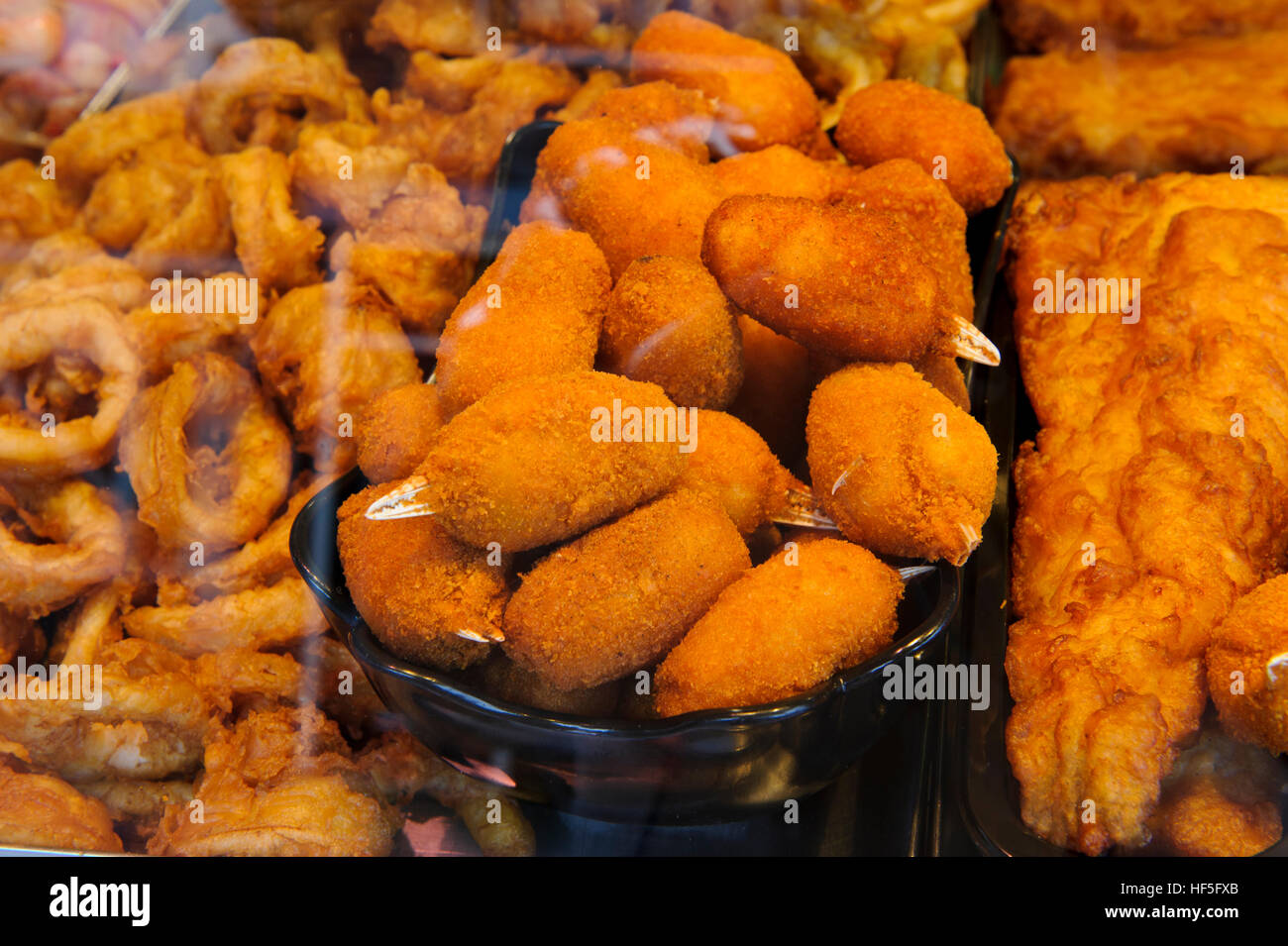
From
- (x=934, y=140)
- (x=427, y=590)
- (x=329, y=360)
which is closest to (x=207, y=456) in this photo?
(x=329, y=360)

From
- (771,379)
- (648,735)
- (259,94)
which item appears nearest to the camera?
(648,735)

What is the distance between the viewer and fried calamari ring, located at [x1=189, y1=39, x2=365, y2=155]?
2.91 m

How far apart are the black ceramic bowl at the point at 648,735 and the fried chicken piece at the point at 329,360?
60 cm

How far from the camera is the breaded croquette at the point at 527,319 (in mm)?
1861

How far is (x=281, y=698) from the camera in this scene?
2.12 m

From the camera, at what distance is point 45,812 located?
1814mm

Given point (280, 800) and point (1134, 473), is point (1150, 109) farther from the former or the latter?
point (280, 800)

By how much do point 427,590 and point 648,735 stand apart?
0.43 metres

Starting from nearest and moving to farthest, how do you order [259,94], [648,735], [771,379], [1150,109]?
[648,735]
[771,379]
[259,94]
[1150,109]

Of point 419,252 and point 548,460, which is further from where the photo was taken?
point 419,252

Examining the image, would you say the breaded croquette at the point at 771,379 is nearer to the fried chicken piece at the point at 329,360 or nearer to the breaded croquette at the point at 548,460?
the breaded croquette at the point at 548,460

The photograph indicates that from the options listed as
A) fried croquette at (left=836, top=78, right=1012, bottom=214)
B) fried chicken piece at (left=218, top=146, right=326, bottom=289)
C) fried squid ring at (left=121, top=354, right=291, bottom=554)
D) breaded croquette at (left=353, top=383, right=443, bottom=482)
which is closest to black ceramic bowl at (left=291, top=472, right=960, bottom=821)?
breaded croquette at (left=353, top=383, right=443, bottom=482)

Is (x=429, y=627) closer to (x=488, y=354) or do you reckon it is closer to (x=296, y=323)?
(x=488, y=354)
